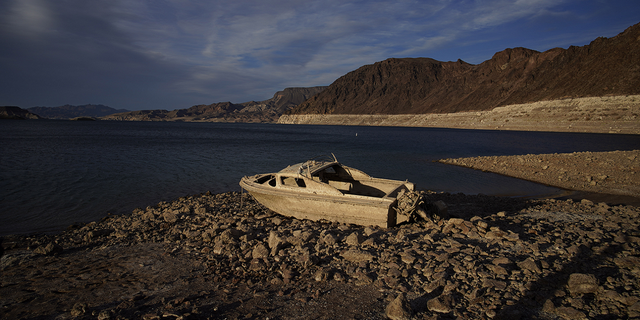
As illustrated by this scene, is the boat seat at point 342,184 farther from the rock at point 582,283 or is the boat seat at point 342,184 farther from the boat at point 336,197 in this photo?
the rock at point 582,283

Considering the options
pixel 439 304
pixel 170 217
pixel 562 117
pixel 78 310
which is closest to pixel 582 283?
pixel 439 304

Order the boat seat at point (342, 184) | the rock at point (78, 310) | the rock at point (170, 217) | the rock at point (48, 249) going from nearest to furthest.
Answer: the rock at point (78, 310) → the rock at point (48, 249) → the rock at point (170, 217) → the boat seat at point (342, 184)

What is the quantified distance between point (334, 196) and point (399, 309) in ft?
13.8

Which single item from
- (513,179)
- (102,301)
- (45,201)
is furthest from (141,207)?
(513,179)

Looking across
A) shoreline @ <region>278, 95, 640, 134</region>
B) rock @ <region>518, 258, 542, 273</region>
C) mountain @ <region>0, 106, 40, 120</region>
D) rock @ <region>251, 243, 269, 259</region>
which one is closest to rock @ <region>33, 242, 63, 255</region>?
rock @ <region>251, 243, 269, 259</region>

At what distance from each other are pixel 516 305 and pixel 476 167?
18449 mm

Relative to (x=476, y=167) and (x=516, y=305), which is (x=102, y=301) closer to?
(x=516, y=305)

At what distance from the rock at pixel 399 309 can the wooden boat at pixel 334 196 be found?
3.32 meters

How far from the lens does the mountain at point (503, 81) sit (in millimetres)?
74062

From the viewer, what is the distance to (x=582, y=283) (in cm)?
427

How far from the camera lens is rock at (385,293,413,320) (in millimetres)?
3850

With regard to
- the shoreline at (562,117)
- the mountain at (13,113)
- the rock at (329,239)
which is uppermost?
the mountain at (13,113)

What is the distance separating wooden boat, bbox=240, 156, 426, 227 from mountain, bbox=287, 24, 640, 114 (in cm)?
7942

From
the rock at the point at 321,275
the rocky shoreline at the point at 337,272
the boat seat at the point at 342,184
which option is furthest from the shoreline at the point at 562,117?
the rock at the point at 321,275
